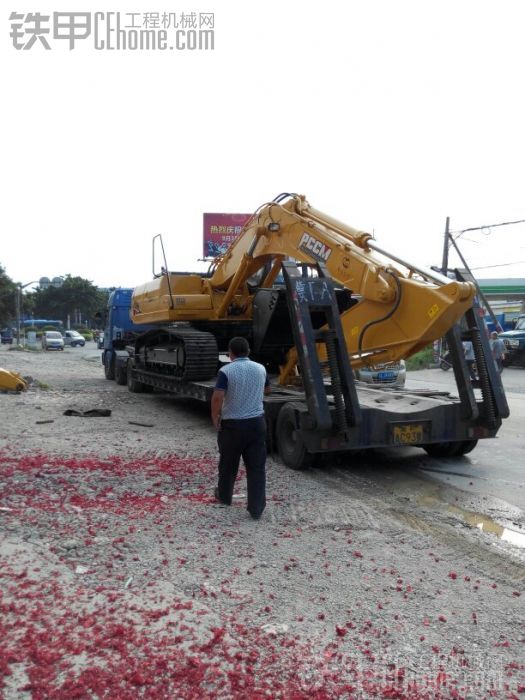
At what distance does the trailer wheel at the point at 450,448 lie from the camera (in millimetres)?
8945

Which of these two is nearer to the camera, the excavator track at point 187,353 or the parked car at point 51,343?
the excavator track at point 187,353

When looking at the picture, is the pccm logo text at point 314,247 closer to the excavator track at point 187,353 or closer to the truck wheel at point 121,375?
the excavator track at point 187,353

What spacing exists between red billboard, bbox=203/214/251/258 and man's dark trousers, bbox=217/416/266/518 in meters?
36.2

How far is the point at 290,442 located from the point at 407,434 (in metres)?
1.43

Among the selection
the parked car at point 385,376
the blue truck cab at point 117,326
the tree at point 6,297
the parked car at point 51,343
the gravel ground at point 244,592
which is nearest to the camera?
the gravel ground at point 244,592

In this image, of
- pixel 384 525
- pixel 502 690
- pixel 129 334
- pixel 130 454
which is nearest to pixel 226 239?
pixel 129 334

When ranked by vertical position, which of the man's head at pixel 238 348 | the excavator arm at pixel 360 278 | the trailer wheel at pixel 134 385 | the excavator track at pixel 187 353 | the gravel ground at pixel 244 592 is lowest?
the gravel ground at pixel 244 592

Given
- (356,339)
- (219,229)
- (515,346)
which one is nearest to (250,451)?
(356,339)

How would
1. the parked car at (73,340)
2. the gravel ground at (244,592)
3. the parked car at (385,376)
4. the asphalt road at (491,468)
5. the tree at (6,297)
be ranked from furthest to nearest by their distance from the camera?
1. the parked car at (73,340)
2. the tree at (6,297)
3. the parked car at (385,376)
4. the asphalt road at (491,468)
5. the gravel ground at (244,592)

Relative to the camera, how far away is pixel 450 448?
905cm

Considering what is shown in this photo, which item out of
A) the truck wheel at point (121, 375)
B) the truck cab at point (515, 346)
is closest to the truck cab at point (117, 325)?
the truck wheel at point (121, 375)

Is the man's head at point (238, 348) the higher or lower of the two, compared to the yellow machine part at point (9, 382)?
higher

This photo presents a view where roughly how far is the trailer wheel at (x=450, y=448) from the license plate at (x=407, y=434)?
97 cm

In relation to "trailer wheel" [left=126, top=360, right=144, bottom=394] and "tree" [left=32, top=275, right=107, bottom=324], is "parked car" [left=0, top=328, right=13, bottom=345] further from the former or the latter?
"trailer wheel" [left=126, top=360, right=144, bottom=394]
